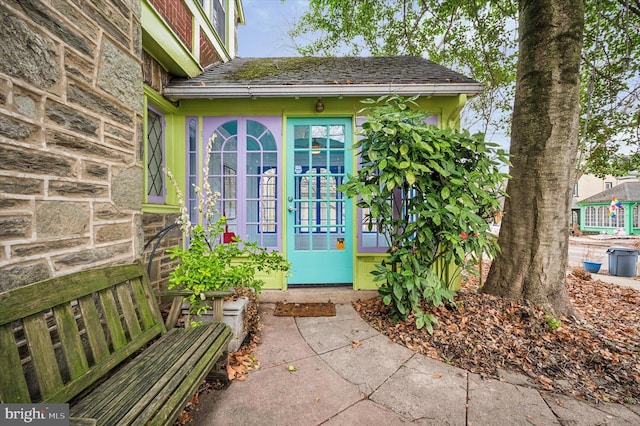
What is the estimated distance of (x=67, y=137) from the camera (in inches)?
57.9

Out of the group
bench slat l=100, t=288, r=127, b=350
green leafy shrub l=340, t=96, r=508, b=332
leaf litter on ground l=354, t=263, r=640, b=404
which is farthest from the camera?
green leafy shrub l=340, t=96, r=508, b=332

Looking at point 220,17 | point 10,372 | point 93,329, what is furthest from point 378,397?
point 220,17

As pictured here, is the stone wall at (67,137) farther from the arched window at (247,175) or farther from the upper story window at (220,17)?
the upper story window at (220,17)

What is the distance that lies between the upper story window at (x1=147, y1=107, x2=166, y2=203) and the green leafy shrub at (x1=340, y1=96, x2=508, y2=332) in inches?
96.7

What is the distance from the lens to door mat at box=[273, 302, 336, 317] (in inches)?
126

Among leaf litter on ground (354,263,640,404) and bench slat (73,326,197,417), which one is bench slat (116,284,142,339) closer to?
bench slat (73,326,197,417)

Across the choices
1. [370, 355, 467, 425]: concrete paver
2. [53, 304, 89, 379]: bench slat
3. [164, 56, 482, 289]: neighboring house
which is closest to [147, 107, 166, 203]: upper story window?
[164, 56, 482, 289]: neighboring house

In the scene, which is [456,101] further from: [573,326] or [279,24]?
[279,24]

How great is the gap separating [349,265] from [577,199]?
101 ft

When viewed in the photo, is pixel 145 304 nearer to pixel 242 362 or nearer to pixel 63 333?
pixel 63 333

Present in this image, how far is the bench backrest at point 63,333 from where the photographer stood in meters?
1.07

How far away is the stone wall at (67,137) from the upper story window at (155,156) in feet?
5.03

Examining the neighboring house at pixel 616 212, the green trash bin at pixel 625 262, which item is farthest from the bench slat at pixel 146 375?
the neighboring house at pixel 616 212

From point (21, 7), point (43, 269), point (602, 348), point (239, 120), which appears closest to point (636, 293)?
point (602, 348)
